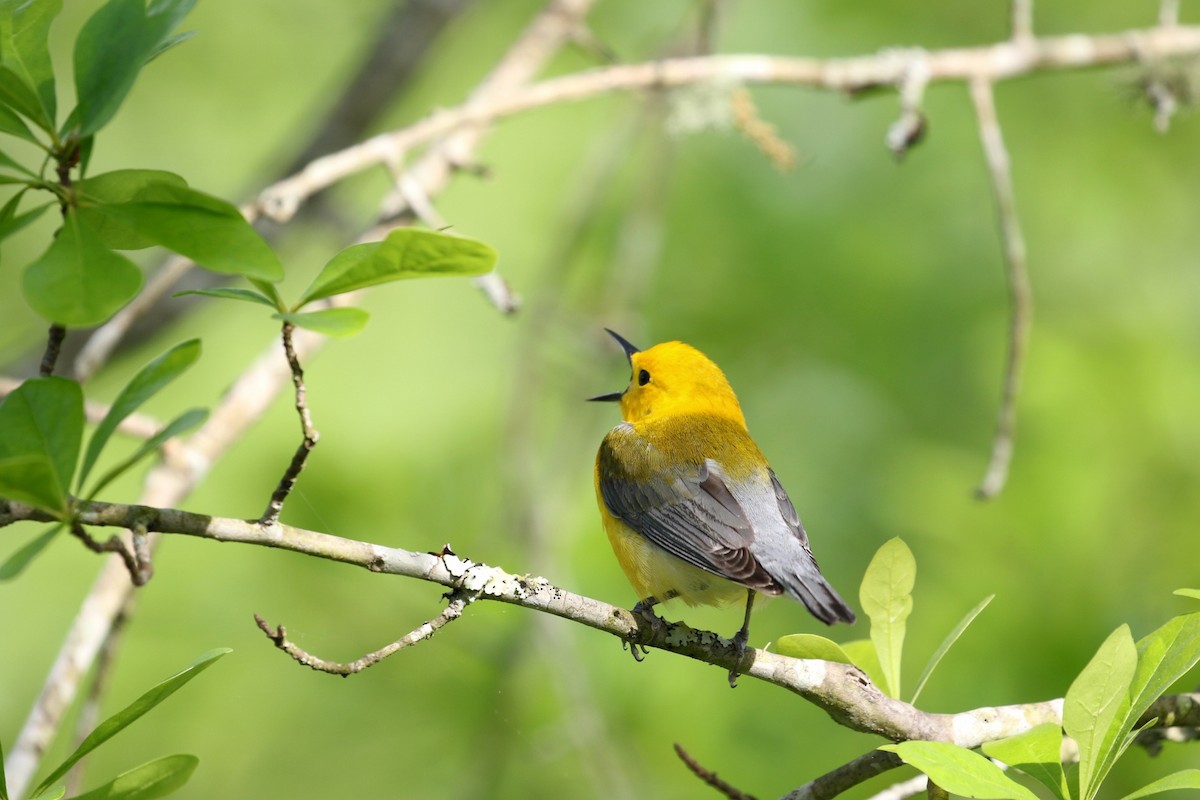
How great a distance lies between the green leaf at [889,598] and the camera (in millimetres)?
2260

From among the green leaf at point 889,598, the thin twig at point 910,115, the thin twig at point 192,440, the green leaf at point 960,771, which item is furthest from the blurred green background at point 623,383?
the green leaf at point 960,771

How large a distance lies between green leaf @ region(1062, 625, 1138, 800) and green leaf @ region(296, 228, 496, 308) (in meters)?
1.24

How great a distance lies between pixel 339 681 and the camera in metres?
5.70

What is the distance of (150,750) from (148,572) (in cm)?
427

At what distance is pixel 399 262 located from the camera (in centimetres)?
172

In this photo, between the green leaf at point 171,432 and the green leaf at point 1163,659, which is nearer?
the green leaf at point 171,432

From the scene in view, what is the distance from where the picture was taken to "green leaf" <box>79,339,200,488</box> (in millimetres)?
1718

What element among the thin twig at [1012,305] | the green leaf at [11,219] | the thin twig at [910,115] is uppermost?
the thin twig at [910,115]

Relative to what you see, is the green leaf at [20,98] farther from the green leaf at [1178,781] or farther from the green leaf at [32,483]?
the green leaf at [1178,781]

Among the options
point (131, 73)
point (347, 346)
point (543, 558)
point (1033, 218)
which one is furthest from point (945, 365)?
point (131, 73)

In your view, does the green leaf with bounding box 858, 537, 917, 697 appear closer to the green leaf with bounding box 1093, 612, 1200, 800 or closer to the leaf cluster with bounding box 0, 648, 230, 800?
the green leaf with bounding box 1093, 612, 1200, 800

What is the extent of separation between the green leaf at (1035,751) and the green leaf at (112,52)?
1.79 meters

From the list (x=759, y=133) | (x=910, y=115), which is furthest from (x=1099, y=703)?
(x=759, y=133)

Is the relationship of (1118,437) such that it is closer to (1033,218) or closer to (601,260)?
(1033,218)
